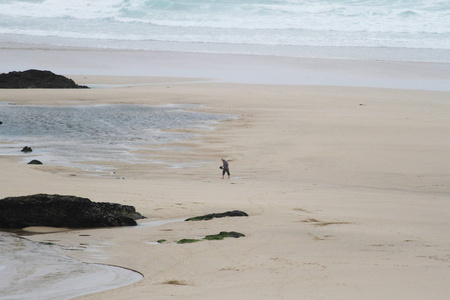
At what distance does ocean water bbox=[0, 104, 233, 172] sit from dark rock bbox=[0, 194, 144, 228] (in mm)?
4606

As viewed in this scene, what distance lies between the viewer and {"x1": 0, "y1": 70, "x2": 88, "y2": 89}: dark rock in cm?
2292

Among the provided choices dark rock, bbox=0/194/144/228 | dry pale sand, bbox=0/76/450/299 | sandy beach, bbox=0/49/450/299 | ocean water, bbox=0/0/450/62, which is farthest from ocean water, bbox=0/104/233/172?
ocean water, bbox=0/0/450/62

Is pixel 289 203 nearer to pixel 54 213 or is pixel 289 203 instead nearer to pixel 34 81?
pixel 54 213

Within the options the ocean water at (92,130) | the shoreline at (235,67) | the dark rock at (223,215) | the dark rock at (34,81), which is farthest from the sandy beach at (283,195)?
the shoreline at (235,67)

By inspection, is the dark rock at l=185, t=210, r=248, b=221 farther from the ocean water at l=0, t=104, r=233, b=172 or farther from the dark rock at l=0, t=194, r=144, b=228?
the ocean water at l=0, t=104, r=233, b=172

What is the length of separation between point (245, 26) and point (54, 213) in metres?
40.7

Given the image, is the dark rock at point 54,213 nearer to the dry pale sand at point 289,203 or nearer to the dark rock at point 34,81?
the dry pale sand at point 289,203

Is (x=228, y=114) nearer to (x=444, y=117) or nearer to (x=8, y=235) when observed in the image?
(x=444, y=117)

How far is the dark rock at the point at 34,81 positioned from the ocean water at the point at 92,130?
3.87m

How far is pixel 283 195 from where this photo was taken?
32.9 ft

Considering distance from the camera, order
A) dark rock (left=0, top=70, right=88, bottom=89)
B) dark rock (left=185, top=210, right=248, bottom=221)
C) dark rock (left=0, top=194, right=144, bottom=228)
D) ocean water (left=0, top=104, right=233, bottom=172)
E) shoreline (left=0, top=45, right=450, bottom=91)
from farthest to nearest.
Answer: shoreline (left=0, top=45, right=450, bottom=91) → dark rock (left=0, top=70, right=88, bottom=89) → ocean water (left=0, top=104, right=233, bottom=172) → dark rock (left=185, top=210, right=248, bottom=221) → dark rock (left=0, top=194, right=144, bottom=228)

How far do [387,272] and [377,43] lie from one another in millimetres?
35348

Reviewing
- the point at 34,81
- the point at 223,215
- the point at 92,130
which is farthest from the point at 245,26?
the point at 223,215

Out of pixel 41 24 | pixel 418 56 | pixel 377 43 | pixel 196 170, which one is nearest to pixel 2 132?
pixel 196 170
